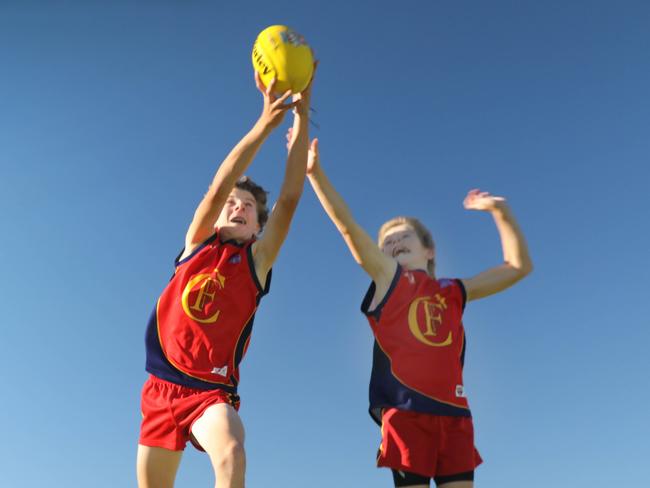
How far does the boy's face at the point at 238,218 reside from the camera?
6352 millimetres

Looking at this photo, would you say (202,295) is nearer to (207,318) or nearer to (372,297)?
(207,318)

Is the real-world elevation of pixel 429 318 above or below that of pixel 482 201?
below

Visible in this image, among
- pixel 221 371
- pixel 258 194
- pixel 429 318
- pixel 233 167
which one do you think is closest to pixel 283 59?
pixel 233 167

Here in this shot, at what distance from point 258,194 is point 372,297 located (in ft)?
4.96

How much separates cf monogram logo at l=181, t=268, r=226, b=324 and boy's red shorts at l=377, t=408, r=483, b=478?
1818mm

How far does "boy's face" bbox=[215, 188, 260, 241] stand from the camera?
6352mm

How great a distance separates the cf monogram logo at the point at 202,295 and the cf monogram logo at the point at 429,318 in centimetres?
178

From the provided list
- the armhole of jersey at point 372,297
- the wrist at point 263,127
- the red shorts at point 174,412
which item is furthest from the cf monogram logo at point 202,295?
the armhole of jersey at point 372,297

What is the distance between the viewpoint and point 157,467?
5.38 meters

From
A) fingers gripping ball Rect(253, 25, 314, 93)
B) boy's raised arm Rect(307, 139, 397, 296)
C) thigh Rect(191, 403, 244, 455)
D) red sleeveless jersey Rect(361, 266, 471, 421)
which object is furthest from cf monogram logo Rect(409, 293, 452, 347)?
fingers gripping ball Rect(253, 25, 314, 93)

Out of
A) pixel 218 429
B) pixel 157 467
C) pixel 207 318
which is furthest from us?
pixel 207 318

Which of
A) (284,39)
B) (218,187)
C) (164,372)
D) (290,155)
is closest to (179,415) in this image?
Result: (164,372)

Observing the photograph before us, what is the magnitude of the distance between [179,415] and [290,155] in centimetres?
252

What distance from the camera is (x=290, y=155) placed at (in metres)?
6.36
